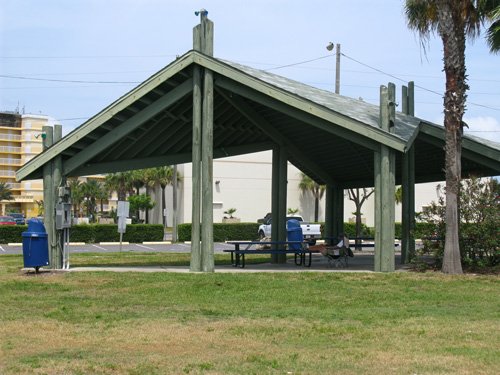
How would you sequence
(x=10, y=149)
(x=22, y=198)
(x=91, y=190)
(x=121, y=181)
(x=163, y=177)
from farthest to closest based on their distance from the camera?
1. (x=10, y=149)
2. (x=22, y=198)
3. (x=91, y=190)
4. (x=121, y=181)
5. (x=163, y=177)

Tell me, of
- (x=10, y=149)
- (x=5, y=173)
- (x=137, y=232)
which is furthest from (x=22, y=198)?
(x=137, y=232)

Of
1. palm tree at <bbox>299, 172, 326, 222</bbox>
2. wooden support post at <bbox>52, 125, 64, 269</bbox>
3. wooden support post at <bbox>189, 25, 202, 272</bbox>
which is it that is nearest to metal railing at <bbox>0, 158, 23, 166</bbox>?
palm tree at <bbox>299, 172, 326, 222</bbox>

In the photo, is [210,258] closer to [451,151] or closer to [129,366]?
[451,151]

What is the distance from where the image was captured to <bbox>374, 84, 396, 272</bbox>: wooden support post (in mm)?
17391

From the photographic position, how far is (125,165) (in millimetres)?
20672

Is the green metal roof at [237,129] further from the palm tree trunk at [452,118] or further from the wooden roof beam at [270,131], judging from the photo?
the palm tree trunk at [452,118]

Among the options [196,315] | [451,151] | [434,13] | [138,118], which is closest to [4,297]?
[196,315]

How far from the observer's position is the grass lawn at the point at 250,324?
7.88 metres

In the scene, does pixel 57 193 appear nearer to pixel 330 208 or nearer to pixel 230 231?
pixel 330 208

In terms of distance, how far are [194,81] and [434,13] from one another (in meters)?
6.22

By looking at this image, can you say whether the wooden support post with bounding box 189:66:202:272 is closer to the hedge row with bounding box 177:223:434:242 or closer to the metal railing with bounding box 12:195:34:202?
the hedge row with bounding box 177:223:434:242

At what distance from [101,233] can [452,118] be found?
2826 centimetres

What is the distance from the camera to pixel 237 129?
22469 millimetres

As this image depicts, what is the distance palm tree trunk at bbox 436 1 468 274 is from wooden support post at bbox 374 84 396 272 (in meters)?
1.32
